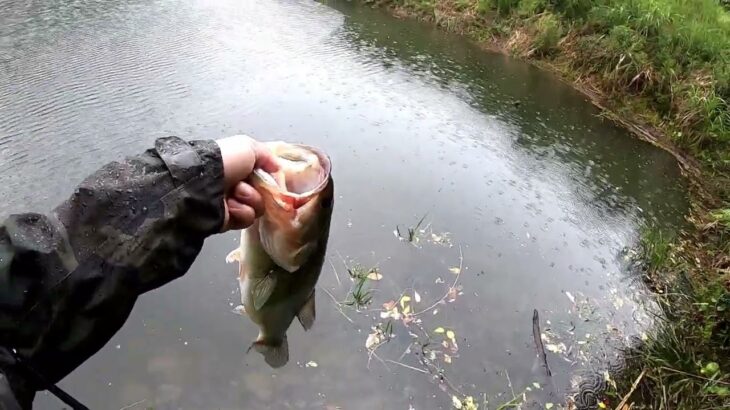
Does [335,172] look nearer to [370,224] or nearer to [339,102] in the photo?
[370,224]

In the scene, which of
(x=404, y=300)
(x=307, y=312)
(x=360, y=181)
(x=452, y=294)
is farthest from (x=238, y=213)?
(x=360, y=181)

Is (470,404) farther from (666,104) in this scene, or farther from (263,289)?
(666,104)

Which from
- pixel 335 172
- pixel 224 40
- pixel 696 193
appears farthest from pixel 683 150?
pixel 224 40

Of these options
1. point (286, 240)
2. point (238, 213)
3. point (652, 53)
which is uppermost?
point (238, 213)

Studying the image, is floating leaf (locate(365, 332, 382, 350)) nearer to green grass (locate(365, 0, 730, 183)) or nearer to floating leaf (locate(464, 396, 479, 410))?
floating leaf (locate(464, 396, 479, 410))

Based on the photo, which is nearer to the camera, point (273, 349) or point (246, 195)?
point (246, 195)

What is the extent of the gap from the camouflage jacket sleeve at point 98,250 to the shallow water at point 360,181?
2.34 m

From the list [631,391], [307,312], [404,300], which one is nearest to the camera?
[307,312]

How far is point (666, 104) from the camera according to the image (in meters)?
8.60

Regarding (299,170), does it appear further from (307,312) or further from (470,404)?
(470,404)

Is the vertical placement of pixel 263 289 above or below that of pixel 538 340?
above

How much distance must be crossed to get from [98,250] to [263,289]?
79 cm

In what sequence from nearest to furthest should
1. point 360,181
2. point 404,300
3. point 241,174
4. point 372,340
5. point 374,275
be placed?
point 241,174
point 372,340
point 404,300
point 374,275
point 360,181

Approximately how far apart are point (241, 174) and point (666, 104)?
8458 millimetres
